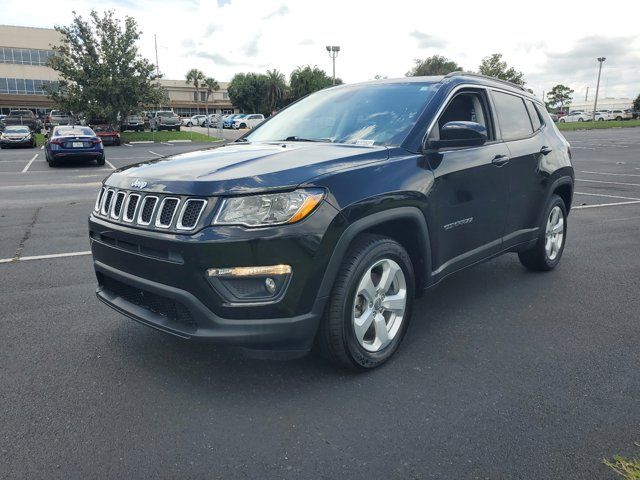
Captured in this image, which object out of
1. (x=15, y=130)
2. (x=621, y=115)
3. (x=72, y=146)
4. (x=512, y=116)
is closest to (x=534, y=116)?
(x=512, y=116)

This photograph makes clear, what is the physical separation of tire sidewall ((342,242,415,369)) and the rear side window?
1.77 m

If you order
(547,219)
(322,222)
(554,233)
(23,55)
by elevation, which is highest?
(23,55)

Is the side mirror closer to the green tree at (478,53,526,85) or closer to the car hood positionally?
the car hood

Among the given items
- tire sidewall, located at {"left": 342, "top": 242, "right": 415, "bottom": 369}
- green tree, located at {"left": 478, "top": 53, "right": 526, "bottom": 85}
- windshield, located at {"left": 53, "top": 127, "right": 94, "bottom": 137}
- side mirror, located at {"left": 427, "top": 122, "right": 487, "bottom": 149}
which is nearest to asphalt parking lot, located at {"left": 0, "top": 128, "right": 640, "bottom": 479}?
tire sidewall, located at {"left": 342, "top": 242, "right": 415, "bottom": 369}

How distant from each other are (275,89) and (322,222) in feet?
253


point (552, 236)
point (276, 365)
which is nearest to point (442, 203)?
point (276, 365)

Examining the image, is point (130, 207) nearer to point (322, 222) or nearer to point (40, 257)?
point (322, 222)

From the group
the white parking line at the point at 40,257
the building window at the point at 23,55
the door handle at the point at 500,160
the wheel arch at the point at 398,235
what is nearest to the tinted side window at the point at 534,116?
the door handle at the point at 500,160

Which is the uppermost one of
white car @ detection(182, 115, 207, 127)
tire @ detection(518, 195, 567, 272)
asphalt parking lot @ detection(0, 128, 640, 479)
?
white car @ detection(182, 115, 207, 127)

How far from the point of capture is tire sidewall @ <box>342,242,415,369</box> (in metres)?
2.98

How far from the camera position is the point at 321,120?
4191 millimetres

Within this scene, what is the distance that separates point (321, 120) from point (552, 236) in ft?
9.05

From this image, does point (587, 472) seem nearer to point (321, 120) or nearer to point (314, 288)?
point (314, 288)

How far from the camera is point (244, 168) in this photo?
2.91 metres
